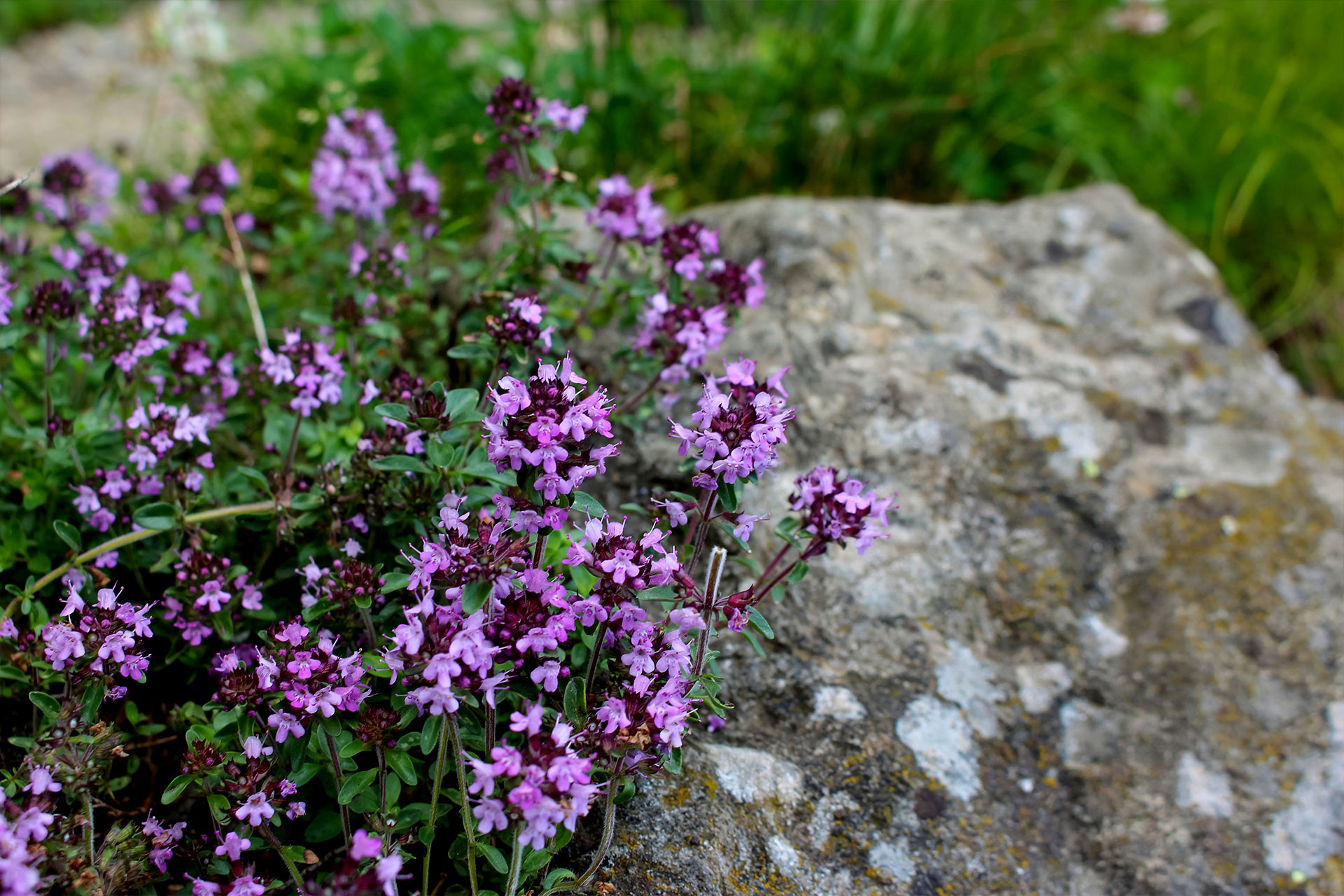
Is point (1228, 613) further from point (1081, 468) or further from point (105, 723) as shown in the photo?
point (105, 723)

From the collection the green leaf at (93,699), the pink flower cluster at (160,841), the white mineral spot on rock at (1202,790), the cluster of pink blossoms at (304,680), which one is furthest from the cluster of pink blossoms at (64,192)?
the white mineral spot on rock at (1202,790)

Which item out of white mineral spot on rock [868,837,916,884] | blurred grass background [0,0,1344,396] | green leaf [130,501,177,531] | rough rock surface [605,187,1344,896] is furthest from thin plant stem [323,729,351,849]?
blurred grass background [0,0,1344,396]

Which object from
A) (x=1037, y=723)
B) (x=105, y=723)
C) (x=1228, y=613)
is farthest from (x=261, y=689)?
(x=1228, y=613)

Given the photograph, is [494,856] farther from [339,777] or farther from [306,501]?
[306,501]

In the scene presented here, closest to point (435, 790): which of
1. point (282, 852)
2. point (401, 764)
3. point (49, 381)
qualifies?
point (401, 764)

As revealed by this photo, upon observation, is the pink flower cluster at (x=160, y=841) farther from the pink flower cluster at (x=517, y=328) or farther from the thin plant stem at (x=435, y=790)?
the pink flower cluster at (x=517, y=328)

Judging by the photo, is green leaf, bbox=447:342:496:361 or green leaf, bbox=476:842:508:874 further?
green leaf, bbox=447:342:496:361

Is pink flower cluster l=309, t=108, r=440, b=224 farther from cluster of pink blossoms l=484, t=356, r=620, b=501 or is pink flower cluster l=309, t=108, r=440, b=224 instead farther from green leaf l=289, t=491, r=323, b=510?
cluster of pink blossoms l=484, t=356, r=620, b=501
